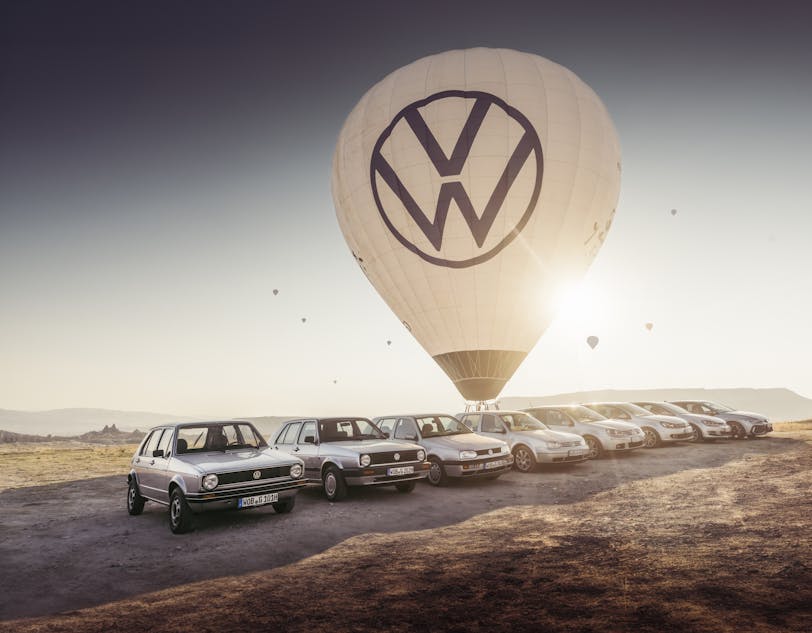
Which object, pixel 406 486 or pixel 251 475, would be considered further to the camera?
pixel 406 486

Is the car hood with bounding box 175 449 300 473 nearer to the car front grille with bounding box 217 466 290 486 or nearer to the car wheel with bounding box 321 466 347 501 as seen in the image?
the car front grille with bounding box 217 466 290 486

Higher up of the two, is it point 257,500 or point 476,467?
point 476,467

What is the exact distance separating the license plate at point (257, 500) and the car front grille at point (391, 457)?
7.86ft

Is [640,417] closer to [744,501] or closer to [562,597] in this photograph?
[744,501]

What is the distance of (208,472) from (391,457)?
3.89 m

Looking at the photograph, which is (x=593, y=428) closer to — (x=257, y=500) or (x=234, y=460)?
(x=257, y=500)

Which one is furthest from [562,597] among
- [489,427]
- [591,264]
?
[591,264]

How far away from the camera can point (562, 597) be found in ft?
17.4

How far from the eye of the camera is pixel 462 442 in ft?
44.4

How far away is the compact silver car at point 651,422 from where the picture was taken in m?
19.6

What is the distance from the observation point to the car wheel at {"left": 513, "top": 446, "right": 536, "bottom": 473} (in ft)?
49.0

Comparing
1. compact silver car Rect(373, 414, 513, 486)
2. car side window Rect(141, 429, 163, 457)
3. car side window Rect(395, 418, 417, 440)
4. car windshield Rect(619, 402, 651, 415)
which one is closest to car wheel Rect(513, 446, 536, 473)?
compact silver car Rect(373, 414, 513, 486)

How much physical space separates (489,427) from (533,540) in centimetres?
844

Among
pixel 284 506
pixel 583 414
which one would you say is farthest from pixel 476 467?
pixel 583 414
